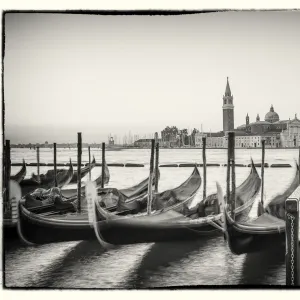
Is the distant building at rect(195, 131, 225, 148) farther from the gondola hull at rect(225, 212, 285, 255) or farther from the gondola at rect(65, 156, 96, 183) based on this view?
the gondola at rect(65, 156, 96, 183)

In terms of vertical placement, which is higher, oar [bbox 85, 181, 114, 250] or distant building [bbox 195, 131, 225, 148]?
distant building [bbox 195, 131, 225, 148]

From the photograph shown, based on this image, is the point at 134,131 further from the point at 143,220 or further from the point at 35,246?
the point at 35,246

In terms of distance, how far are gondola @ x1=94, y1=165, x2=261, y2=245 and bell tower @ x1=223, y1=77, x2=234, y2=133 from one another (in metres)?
0.29

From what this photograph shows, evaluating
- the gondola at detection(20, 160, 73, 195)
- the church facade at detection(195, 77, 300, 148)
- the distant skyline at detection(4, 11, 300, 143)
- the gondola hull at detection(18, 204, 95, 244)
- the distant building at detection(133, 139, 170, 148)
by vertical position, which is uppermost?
the distant skyline at detection(4, 11, 300, 143)

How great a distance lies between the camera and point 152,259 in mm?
3615

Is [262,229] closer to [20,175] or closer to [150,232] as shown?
[150,232]

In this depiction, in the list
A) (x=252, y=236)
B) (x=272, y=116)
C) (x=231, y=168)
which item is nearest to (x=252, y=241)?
(x=252, y=236)

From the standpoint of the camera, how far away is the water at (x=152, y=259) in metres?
3.59

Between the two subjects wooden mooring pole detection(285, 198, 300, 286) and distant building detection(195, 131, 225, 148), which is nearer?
wooden mooring pole detection(285, 198, 300, 286)

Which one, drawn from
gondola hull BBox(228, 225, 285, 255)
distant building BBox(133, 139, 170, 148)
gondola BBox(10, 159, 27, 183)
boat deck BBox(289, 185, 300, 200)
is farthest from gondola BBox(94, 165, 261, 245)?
gondola BBox(10, 159, 27, 183)

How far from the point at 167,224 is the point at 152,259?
23 centimetres

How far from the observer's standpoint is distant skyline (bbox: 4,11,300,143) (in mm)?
3568

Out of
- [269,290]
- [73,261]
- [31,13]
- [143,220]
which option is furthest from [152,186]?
[31,13]
